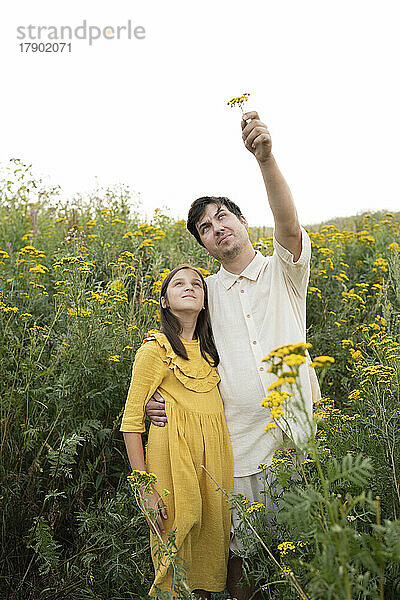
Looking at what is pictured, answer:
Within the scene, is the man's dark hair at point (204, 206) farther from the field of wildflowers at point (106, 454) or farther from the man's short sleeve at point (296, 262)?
the field of wildflowers at point (106, 454)

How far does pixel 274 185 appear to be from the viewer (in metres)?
2.40

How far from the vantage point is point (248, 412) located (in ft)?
8.34

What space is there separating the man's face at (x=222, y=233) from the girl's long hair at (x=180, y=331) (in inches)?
6.9

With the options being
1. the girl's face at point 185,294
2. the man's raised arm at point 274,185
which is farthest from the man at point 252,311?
the girl's face at point 185,294

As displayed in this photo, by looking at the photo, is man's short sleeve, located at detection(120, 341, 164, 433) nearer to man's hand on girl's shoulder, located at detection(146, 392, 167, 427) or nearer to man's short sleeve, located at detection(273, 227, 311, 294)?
man's hand on girl's shoulder, located at detection(146, 392, 167, 427)

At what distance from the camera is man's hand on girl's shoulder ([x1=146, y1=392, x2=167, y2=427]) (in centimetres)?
247

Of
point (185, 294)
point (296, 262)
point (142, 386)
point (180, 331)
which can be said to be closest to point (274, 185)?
point (296, 262)

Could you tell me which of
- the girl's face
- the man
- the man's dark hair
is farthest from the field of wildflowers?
the man's dark hair

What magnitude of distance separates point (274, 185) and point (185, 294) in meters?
0.64

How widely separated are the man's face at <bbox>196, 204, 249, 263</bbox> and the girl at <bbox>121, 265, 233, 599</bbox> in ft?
0.92

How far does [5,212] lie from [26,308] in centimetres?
276

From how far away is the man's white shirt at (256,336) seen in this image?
8.22 ft

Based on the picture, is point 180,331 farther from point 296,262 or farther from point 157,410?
point 296,262

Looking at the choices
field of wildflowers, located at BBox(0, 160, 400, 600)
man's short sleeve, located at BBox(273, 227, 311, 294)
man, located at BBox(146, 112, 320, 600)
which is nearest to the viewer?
field of wildflowers, located at BBox(0, 160, 400, 600)
